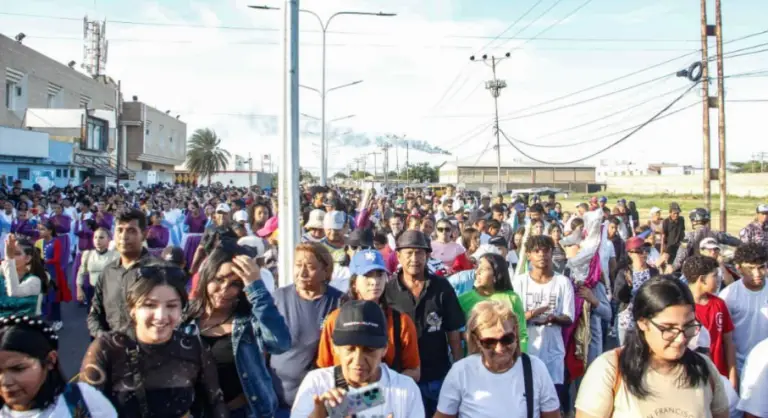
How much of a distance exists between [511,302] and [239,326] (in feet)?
7.17

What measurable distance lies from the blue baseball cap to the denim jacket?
861 millimetres

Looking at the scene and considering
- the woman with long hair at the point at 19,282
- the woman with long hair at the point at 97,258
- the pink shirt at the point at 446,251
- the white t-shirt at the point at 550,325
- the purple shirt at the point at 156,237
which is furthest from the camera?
the purple shirt at the point at 156,237

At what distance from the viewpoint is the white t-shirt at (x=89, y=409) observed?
2.32m

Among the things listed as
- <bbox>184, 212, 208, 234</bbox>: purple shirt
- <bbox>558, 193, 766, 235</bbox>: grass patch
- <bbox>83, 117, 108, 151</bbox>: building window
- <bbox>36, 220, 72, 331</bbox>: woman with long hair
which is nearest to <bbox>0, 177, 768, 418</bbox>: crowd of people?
<bbox>36, 220, 72, 331</bbox>: woman with long hair

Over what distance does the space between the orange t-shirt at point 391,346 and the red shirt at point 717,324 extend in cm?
230

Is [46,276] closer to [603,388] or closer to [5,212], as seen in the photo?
[603,388]

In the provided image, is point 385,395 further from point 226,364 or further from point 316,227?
point 316,227

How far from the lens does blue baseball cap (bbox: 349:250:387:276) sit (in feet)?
13.2

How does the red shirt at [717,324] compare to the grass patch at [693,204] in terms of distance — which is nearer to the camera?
the red shirt at [717,324]

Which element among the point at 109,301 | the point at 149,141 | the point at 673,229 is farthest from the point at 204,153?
the point at 109,301

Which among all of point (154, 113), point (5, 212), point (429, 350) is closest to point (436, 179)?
point (154, 113)

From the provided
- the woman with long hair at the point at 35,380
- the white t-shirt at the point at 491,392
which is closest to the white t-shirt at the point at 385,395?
the white t-shirt at the point at 491,392

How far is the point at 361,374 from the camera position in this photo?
2.77 metres

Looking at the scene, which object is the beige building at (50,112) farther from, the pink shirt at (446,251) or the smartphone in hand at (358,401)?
the smartphone in hand at (358,401)
